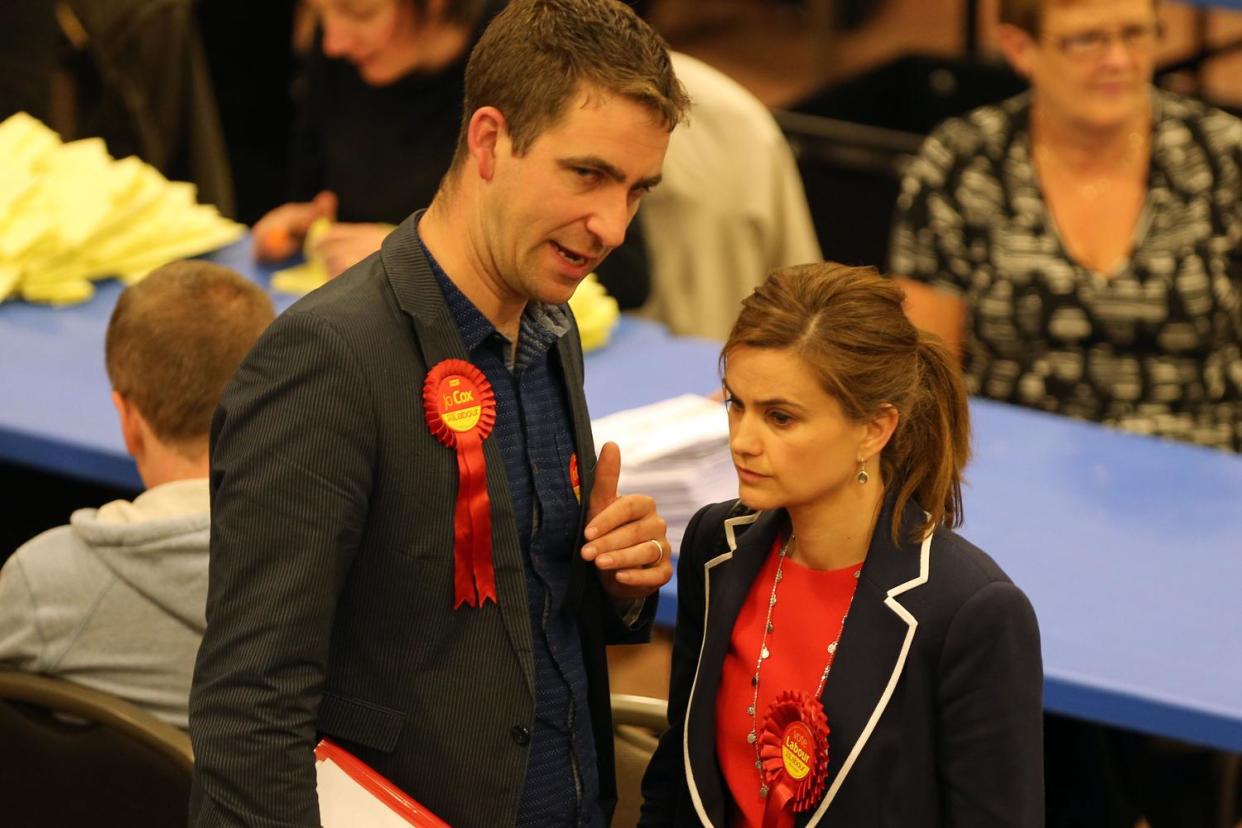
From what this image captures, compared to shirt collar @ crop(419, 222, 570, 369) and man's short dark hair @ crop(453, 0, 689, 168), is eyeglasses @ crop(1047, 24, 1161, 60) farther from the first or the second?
man's short dark hair @ crop(453, 0, 689, 168)

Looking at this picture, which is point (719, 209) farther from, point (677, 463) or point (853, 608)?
point (853, 608)

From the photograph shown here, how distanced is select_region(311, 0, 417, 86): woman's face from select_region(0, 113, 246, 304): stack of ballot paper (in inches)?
18.3

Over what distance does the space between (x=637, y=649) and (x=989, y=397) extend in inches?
45.1

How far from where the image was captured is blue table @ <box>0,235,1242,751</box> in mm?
2293

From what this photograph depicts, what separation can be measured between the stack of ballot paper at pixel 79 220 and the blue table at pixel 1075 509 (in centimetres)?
6

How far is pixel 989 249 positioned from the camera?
341 cm

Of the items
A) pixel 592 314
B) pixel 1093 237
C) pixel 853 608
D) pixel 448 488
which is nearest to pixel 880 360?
pixel 853 608

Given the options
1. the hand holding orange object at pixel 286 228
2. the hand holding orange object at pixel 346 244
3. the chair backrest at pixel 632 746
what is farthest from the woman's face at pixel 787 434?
the hand holding orange object at pixel 286 228

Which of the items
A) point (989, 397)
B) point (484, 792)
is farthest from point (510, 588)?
point (989, 397)

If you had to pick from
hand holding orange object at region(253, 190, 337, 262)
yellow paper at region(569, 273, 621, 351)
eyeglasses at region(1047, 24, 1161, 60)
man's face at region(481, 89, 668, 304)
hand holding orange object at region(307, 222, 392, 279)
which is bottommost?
yellow paper at region(569, 273, 621, 351)

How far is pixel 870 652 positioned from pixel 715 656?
19 centimetres

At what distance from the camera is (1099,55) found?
3.26 metres

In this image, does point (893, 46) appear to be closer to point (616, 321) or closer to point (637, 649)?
point (616, 321)

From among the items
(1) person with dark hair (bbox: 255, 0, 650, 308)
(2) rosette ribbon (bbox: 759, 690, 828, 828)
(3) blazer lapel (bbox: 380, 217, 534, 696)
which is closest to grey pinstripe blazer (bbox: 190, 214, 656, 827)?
(3) blazer lapel (bbox: 380, 217, 534, 696)
